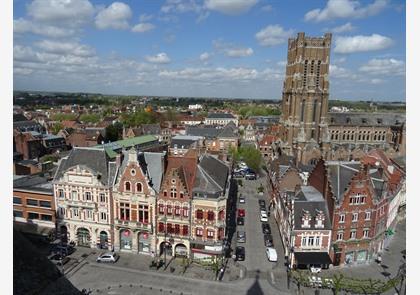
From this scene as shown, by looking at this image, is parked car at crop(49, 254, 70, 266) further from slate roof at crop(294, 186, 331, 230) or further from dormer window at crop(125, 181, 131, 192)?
slate roof at crop(294, 186, 331, 230)

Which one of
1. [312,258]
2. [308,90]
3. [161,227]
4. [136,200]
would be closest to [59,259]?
[136,200]

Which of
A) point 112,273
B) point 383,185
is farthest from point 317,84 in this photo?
point 112,273

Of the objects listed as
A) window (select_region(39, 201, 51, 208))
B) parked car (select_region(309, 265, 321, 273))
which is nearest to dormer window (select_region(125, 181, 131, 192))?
window (select_region(39, 201, 51, 208))

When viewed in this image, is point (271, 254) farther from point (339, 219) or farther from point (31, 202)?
point (31, 202)

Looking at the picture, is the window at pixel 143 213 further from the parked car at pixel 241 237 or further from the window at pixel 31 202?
the window at pixel 31 202

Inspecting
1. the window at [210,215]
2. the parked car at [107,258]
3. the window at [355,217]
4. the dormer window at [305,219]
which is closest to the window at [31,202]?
the parked car at [107,258]
